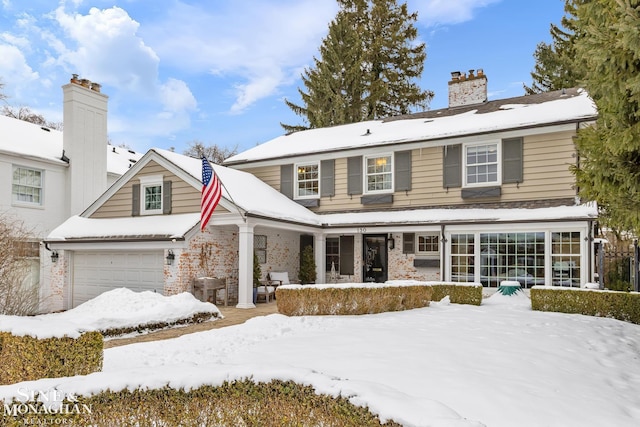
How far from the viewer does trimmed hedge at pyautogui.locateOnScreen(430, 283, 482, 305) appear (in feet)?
40.3

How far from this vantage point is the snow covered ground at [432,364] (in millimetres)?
4059

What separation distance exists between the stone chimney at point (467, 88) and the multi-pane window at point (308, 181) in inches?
250

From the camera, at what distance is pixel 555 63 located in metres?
28.9

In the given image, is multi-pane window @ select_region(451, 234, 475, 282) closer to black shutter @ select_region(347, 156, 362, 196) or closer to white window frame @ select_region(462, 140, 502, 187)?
white window frame @ select_region(462, 140, 502, 187)

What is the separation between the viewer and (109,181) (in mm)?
19953

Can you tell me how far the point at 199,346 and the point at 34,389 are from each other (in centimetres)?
378

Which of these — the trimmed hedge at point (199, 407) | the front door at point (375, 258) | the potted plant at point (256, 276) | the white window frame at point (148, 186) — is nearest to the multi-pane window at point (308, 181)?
the front door at point (375, 258)

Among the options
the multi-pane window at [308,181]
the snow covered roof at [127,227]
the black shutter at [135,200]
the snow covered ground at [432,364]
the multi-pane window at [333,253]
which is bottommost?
the snow covered ground at [432,364]

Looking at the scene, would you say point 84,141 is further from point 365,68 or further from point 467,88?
point 365,68

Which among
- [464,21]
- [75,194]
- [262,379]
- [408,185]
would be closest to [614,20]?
[262,379]

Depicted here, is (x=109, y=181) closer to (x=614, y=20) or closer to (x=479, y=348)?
(x=479, y=348)

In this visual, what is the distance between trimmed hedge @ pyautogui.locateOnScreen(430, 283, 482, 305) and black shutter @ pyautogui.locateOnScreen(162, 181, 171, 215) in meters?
8.42

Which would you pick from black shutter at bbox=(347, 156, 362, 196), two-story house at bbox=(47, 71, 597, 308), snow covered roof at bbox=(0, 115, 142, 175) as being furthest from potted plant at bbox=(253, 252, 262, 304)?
snow covered roof at bbox=(0, 115, 142, 175)

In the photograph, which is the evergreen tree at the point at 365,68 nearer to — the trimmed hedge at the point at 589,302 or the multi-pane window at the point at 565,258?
the multi-pane window at the point at 565,258
